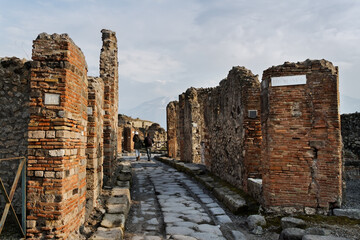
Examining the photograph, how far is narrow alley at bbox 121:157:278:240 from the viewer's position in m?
5.03

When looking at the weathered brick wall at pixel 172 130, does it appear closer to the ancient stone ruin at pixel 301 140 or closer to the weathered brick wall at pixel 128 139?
the weathered brick wall at pixel 128 139

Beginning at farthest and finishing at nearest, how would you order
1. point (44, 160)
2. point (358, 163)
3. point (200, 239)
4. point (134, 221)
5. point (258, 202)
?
point (358, 163) < point (258, 202) < point (134, 221) < point (200, 239) < point (44, 160)

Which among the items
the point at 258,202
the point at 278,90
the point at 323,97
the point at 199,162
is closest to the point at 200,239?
the point at 258,202

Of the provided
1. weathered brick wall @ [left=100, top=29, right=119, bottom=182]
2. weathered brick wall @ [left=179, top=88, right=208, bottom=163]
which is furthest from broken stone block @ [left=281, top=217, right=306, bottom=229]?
weathered brick wall @ [left=179, top=88, right=208, bottom=163]

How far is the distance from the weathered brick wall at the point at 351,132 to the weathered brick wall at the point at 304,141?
426 inches

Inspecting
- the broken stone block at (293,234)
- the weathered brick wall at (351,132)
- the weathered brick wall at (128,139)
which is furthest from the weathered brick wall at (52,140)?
the weathered brick wall at (128,139)

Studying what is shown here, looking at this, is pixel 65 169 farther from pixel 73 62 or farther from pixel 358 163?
pixel 358 163

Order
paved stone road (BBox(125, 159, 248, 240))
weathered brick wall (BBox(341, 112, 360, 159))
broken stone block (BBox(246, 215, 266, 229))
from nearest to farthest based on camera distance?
paved stone road (BBox(125, 159, 248, 240)), broken stone block (BBox(246, 215, 266, 229)), weathered brick wall (BBox(341, 112, 360, 159))

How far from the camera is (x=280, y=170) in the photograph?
5.86 meters

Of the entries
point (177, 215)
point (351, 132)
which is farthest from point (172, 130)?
point (177, 215)

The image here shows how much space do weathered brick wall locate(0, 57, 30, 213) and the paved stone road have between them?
2.25m

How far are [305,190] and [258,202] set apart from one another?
1.04m

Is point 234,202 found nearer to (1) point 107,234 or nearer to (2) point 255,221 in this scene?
(2) point 255,221

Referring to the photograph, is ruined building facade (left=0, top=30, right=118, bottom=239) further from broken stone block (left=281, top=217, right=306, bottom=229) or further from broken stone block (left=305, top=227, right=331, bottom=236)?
broken stone block (left=305, top=227, right=331, bottom=236)
